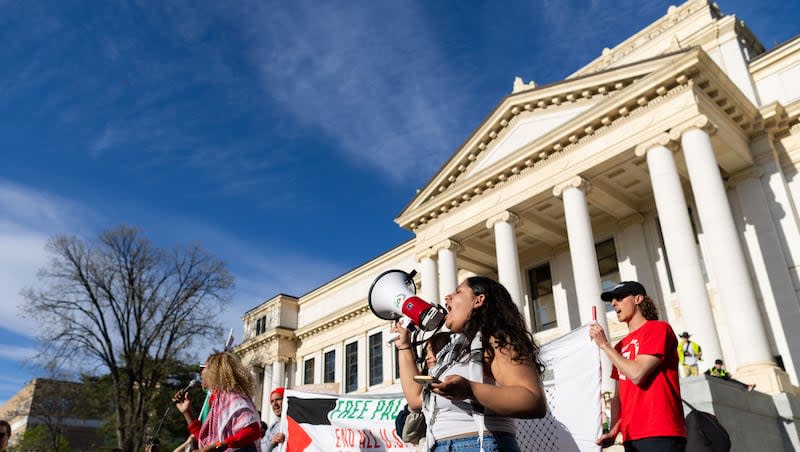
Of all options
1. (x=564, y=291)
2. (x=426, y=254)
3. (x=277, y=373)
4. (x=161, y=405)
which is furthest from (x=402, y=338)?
(x=161, y=405)

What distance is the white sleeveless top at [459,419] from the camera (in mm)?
2467

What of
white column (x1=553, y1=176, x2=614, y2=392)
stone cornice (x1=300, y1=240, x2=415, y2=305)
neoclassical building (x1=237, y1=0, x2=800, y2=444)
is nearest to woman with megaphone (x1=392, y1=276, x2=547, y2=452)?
neoclassical building (x1=237, y1=0, x2=800, y2=444)

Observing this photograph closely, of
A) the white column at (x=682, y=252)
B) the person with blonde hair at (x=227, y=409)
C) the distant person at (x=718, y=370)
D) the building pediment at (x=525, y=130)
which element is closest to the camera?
the person with blonde hair at (x=227, y=409)

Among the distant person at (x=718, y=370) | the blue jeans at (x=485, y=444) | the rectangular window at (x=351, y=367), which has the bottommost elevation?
the blue jeans at (x=485, y=444)

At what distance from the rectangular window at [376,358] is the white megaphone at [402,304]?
31.2 metres

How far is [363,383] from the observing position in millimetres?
33969

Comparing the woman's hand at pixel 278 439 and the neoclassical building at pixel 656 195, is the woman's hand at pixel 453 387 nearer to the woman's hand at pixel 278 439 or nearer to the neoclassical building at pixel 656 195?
the woman's hand at pixel 278 439

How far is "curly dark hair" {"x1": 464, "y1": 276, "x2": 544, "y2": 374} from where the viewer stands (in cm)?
257

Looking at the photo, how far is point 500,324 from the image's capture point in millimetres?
2686

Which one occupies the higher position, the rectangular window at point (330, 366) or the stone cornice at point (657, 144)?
the stone cornice at point (657, 144)

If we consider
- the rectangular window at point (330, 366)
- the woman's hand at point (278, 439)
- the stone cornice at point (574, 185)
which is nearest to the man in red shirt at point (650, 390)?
the woman's hand at point (278, 439)

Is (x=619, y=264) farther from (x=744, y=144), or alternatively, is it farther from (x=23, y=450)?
(x=23, y=450)

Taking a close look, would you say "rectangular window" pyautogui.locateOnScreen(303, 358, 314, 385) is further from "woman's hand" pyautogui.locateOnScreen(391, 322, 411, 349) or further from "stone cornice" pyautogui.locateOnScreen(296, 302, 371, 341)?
"woman's hand" pyautogui.locateOnScreen(391, 322, 411, 349)

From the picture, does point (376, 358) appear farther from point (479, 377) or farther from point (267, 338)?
point (479, 377)
